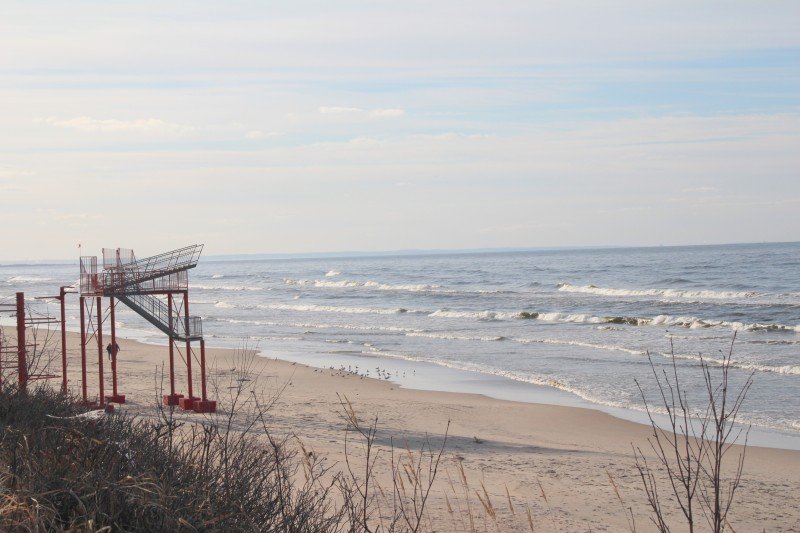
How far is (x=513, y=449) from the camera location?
1443cm

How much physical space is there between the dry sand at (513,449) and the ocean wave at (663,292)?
1360 inches

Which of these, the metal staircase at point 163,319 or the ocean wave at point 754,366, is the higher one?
the metal staircase at point 163,319

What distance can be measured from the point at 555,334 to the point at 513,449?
20.3m

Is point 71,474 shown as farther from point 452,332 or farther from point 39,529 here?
point 452,332

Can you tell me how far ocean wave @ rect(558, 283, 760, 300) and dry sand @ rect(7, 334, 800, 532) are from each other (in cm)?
3453

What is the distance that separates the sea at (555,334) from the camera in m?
20.5

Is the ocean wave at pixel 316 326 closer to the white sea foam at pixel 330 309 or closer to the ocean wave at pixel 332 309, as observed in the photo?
the ocean wave at pixel 332 309

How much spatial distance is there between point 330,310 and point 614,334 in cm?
2048

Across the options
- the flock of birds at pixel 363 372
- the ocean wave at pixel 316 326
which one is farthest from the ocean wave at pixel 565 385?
the ocean wave at pixel 316 326

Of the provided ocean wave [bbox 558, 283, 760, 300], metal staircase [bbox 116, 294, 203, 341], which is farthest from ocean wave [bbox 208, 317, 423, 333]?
ocean wave [bbox 558, 283, 760, 300]

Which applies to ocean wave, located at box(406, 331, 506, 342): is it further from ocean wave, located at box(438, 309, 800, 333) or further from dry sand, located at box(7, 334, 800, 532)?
dry sand, located at box(7, 334, 800, 532)

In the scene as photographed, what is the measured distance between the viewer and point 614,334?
34.0 m

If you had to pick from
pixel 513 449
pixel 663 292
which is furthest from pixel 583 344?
pixel 663 292

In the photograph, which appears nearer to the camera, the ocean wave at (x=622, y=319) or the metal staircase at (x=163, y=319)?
the metal staircase at (x=163, y=319)
